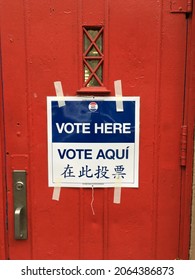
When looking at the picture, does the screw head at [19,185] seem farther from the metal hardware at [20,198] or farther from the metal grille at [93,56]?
the metal grille at [93,56]

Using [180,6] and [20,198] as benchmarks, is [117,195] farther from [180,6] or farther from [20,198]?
[180,6]

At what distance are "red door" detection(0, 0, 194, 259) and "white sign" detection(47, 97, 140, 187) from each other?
5cm

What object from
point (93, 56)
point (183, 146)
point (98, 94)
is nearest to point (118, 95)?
point (98, 94)

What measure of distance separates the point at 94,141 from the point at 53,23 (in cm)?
73

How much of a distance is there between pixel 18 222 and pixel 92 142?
66 cm

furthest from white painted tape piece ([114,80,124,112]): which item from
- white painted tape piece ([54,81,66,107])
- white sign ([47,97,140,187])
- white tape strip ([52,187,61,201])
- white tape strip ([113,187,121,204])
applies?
white tape strip ([52,187,61,201])

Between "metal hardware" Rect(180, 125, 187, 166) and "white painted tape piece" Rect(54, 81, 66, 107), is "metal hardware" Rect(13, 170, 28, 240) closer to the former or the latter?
"white painted tape piece" Rect(54, 81, 66, 107)

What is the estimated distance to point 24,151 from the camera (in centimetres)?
202

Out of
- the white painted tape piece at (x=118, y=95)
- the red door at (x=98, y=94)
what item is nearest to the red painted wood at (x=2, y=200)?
the red door at (x=98, y=94)

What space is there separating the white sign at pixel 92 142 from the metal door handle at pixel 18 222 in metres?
0.24

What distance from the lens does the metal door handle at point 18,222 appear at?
6.49ft

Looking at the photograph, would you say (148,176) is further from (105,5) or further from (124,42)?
(105,5)

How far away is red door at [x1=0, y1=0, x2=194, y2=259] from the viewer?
190 cm

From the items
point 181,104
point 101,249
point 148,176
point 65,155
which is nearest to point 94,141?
point 65,155
